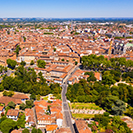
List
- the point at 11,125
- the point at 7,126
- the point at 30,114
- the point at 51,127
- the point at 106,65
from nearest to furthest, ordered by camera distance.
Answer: the point at 7,126, the point at 11,125, the point at 51,127, the point at 30,114, the point at 106,65

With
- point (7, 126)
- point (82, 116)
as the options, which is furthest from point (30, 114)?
point (82, 116)

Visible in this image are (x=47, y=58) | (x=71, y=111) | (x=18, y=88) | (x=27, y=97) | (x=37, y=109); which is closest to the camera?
(x=37, y=109)

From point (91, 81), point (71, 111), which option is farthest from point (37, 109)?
point (91, 81)

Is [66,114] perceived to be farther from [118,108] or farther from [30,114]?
[118,108]

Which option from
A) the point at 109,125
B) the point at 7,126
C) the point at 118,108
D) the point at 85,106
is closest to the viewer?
the point at 7,126

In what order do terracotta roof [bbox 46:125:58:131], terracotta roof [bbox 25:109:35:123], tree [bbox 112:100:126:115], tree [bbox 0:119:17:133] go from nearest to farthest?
1. tree [bbox 0:119:17:133]
2. terracotta roof [bbox 46:125:58:131]
3. terracotta roof [bbox 25:109:35:123]
4. tree [bbox 112:100:126:115]

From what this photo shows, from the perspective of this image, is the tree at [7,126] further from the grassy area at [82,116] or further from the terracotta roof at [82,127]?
the grassy area at [82,116]

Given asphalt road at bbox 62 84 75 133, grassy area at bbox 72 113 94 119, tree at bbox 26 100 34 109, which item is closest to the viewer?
asphalt road at bbox 62 84 75 133

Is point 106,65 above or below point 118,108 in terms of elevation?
above

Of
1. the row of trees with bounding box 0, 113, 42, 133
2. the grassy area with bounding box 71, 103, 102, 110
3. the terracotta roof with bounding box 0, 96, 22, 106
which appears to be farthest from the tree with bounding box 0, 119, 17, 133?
the grassy area with bounding box 71, 103, 102, 110

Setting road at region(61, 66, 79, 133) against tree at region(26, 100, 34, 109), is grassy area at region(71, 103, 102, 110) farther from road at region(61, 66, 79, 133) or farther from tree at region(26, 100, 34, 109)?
tree at region(26, 100, 34, 109)

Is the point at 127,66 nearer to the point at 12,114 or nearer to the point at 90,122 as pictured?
the point at 90,122
